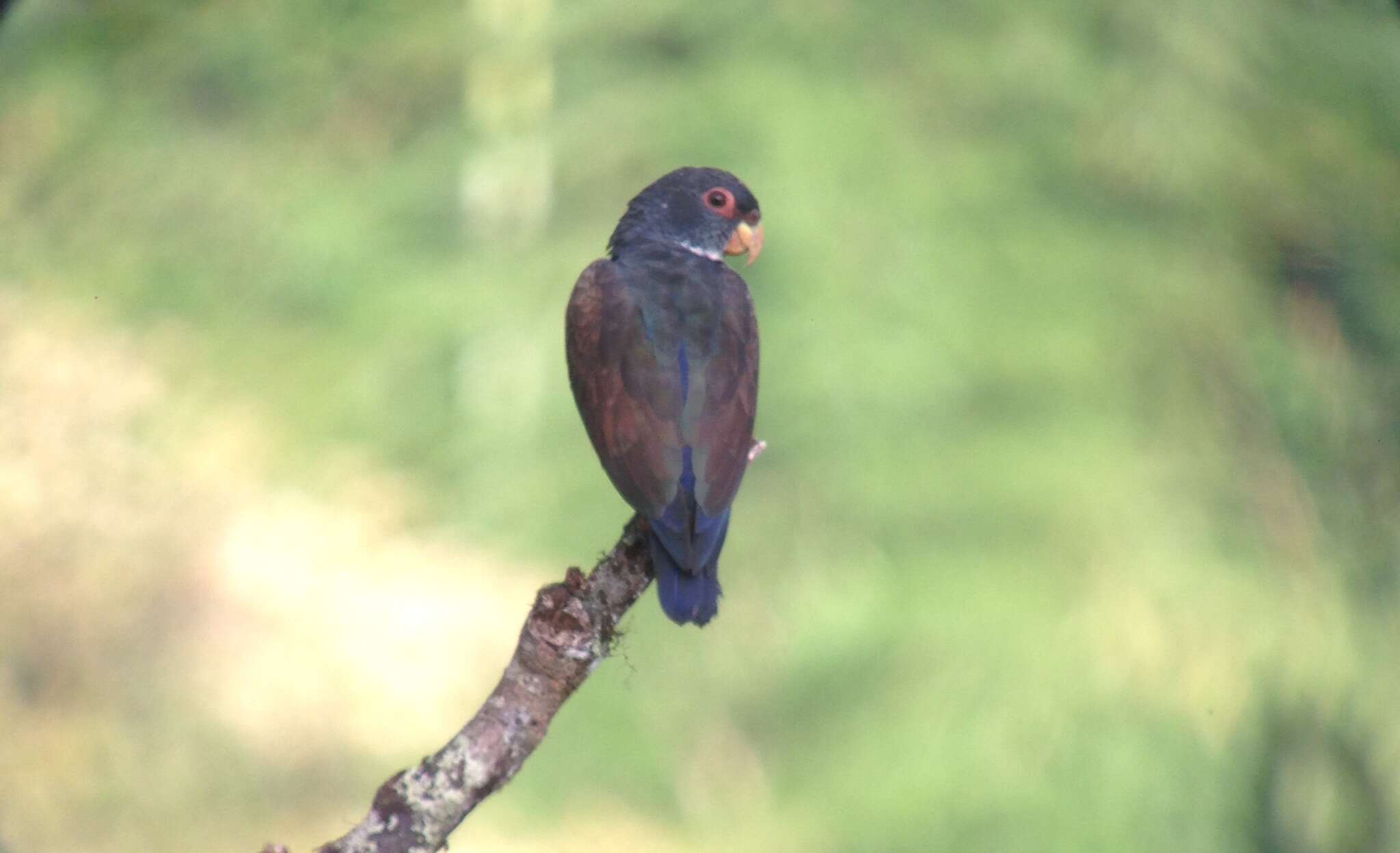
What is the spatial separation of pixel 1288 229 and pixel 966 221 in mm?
962

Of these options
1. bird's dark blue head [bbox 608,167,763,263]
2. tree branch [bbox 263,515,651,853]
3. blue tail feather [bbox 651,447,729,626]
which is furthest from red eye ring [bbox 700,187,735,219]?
tree branch [bbox 263,515,651,853]

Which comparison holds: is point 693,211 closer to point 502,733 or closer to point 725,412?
point 725,412

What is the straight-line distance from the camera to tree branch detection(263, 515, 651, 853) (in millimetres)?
1481

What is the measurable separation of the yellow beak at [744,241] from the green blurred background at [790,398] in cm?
107

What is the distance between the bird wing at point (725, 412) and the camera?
6.19ft

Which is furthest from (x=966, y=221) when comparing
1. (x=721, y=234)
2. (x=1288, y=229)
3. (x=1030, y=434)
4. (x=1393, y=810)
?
(x=1393, y=810)

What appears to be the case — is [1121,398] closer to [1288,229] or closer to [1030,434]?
[1030,434]

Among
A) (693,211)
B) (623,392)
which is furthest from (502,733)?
(693,211)

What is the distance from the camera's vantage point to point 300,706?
11.3ft

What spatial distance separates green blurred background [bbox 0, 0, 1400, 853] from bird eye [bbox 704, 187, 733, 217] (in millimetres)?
1151

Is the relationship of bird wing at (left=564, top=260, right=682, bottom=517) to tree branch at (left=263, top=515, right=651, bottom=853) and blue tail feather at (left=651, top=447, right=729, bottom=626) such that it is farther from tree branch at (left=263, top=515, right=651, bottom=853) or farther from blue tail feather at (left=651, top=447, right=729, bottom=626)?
tree branch at (left=263, top=515, right=651, bottom=853)

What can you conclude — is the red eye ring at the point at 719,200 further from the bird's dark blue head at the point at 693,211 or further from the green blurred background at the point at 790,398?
the green blurred background at the point at 790,398

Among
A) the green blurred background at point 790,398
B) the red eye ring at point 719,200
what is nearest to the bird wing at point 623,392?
the red eye ring at point 719,200

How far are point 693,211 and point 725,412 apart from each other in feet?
2.01
